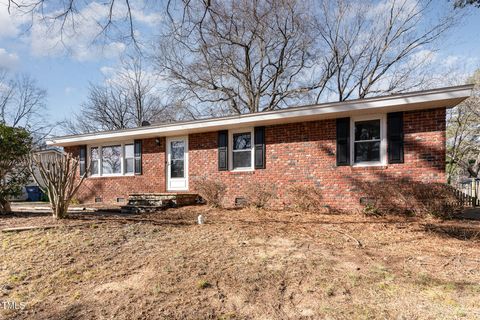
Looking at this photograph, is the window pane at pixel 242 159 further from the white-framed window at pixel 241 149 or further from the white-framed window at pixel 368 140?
the white-framed window at pixel 368 140

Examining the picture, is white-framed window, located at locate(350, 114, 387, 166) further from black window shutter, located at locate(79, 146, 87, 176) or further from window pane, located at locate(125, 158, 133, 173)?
black window shutter, located at locate(79, 146, 87, 176)

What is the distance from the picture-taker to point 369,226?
19.6 ft

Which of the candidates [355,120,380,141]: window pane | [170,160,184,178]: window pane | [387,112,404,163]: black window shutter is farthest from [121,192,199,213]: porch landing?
[387,112,404,163]: black window shutter

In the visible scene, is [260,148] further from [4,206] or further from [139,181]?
[4,206]

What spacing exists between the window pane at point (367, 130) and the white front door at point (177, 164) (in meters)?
5.84

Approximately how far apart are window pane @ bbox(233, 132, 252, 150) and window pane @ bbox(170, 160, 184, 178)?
91.3 inches

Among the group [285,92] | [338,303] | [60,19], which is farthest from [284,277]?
[285,92]

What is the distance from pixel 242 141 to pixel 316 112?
2716 mm

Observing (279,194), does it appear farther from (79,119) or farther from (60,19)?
(79,119)

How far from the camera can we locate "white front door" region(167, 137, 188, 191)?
33.7 ft

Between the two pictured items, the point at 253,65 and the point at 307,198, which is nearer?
the point at 307,198

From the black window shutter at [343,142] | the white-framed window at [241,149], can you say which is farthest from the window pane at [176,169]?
the black window shutter at [343,142]

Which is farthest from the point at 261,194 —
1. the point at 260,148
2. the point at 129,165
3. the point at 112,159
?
the point at 112,159

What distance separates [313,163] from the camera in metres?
8.05
